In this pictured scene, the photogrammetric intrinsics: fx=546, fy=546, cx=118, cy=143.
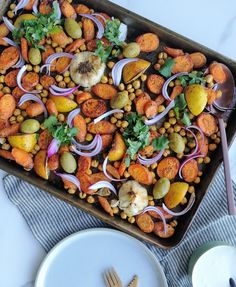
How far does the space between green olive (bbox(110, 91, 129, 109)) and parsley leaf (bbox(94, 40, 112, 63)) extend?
15 centimetres

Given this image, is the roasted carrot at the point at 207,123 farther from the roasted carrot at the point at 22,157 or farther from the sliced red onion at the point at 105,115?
the roasted carrot at the point at 22,157

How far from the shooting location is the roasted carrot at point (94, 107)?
2.10 m

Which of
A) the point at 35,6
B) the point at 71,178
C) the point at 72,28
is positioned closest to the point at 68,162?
the point at 71,178

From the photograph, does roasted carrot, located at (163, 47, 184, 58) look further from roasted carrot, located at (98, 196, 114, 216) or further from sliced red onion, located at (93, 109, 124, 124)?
roasted carrot, located at (98, 196, 114, 216)

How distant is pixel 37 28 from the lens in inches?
82.0

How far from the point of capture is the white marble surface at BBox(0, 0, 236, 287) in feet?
7.35

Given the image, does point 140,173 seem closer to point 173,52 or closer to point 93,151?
point 93,151

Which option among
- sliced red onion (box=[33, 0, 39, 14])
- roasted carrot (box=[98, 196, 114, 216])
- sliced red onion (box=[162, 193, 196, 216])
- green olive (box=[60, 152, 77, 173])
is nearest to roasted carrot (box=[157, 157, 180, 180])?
sliced red onion (box=[162, 193, 196, 216])

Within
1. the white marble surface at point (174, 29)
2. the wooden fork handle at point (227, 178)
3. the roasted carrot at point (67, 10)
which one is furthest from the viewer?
the white marble surface at point (174, 29)

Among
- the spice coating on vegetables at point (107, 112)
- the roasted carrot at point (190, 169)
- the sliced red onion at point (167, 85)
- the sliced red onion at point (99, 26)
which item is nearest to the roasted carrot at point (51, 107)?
the spice coating on vegetables at point (107, 112)

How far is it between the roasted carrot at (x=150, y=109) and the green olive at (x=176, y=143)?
0.11 meters

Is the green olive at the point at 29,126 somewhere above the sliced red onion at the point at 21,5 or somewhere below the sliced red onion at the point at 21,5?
below

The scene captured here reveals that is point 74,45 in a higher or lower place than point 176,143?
higher

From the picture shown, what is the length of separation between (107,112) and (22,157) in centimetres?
37
